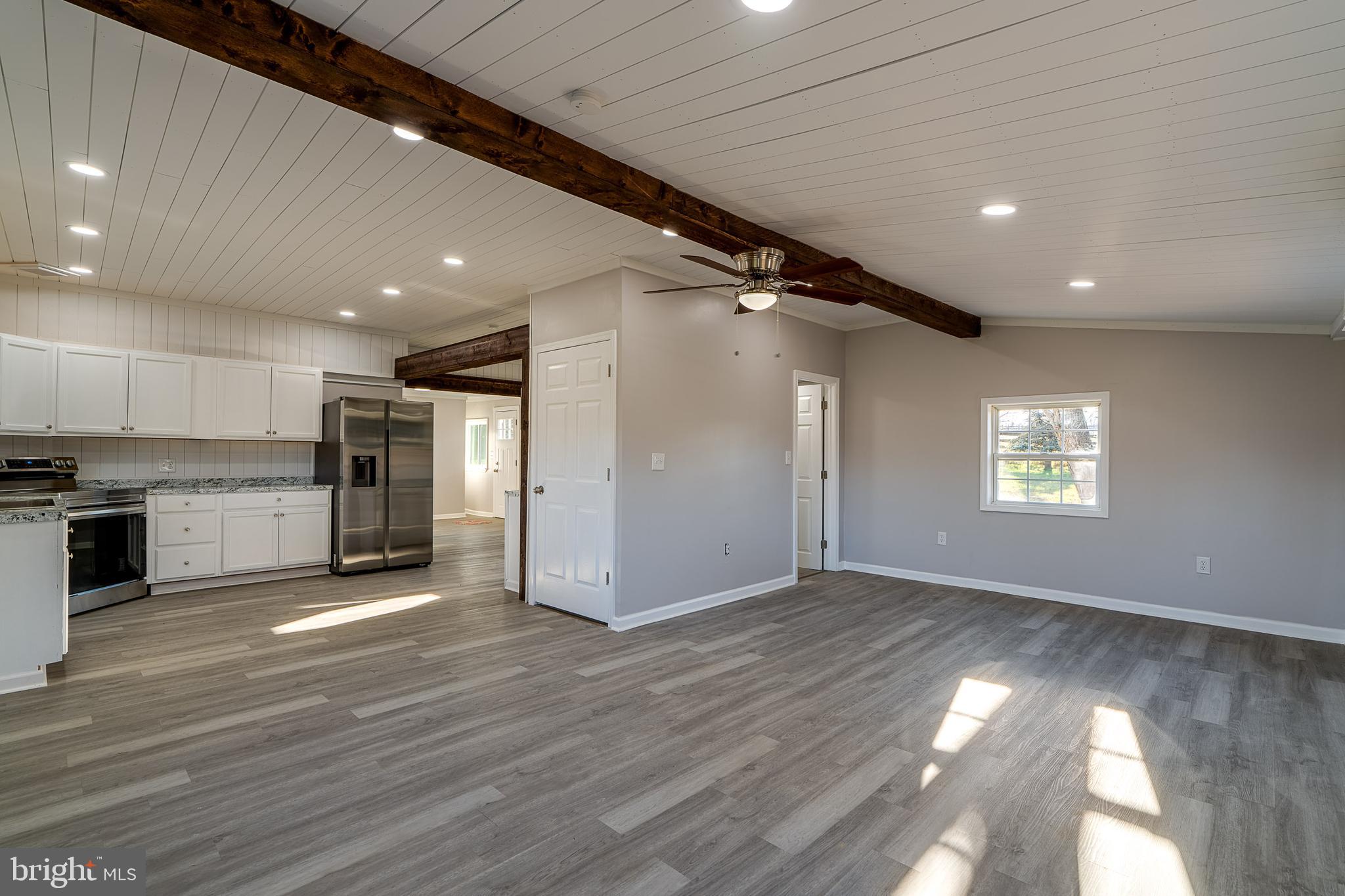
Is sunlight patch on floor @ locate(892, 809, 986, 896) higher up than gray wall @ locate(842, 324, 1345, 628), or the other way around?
gray wall @ locate(842, 324, 1345, 628)

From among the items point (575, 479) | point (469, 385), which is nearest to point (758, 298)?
point (575, 479)

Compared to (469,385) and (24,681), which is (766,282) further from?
(469,385)

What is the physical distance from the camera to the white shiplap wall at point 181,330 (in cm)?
521

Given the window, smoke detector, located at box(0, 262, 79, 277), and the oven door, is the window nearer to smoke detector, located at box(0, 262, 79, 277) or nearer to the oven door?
the oven door

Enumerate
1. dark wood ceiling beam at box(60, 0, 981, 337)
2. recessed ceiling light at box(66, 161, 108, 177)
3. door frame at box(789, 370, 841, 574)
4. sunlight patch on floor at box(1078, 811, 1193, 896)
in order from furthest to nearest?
door frame at box(789, 370, 841, 574) → recessed ceiling light at box(66, 161, 108, 177) → sunlight patch on floor at box(1078, 811, 1193, 896) → dark wood ceiling beam at box(60, 0, 981, 337)

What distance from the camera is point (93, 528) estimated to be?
190 inches

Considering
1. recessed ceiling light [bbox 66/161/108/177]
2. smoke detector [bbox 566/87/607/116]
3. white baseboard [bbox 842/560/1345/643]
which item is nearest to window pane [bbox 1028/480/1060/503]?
white baseboard [bbox 842/560/1345/643]

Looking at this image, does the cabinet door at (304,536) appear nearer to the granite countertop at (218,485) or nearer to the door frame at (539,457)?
the granite countertop at (218,485)

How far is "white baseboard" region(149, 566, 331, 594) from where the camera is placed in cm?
552

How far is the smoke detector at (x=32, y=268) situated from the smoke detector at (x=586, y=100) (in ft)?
14.1

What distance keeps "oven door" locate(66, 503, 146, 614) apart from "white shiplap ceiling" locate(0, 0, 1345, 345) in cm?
200

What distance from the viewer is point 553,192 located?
10.6 ft

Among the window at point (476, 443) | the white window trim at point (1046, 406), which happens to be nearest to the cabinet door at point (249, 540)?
the white window trim at point (1046, 406)

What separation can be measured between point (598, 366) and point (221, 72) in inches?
108
